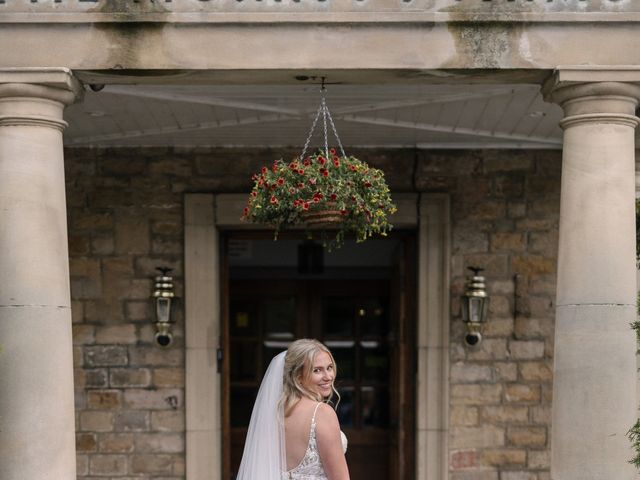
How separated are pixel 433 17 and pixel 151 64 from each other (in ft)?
5.31

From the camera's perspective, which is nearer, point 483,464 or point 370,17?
point 370,17

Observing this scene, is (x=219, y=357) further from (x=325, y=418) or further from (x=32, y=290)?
(x=325, y=418)

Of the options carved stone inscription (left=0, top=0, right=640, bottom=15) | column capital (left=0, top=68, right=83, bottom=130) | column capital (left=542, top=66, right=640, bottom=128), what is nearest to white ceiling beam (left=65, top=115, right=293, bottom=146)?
carved stone inscription (left=0, top=0, right=640, bottom=15)

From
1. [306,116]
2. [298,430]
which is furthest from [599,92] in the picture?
[298,430]

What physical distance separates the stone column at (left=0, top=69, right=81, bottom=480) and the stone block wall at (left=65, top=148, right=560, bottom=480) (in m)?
2.26

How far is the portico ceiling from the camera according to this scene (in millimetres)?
6520

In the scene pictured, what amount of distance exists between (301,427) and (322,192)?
1.41m

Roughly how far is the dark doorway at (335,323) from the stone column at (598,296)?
3.01 m

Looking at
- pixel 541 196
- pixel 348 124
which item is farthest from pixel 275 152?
pixel 541 196

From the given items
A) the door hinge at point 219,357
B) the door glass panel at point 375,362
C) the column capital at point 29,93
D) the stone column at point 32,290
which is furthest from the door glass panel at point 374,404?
the column capital at point 29,93

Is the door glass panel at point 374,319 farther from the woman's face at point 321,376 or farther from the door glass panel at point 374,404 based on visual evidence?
the woman's face at point 321,376

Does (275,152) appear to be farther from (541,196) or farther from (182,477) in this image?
(182,477)

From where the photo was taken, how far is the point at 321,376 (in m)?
4.68

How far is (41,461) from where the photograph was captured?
5336 mm
